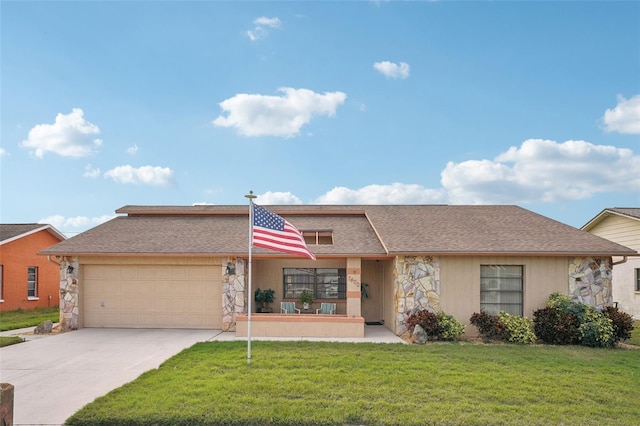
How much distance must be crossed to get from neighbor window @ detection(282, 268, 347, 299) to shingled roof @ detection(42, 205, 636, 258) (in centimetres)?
161

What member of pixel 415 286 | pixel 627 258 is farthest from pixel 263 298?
pixel 627 258

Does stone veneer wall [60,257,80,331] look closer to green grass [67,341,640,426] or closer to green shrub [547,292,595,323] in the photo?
green grass [67,341,640,426]

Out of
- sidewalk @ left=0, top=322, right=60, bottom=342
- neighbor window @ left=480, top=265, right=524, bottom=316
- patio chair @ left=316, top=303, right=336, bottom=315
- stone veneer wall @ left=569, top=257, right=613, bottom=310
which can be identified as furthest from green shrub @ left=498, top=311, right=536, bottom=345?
sidewalk @ left=0, top=322, right=60, bottom=342

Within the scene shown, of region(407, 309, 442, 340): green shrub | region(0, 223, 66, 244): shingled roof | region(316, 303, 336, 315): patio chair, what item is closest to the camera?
region(407, 309, 442, 340): green shrub

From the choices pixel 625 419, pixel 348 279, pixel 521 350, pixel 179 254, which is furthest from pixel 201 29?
pixel 625 419

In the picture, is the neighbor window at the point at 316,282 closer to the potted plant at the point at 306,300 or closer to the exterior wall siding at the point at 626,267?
the potted plant at the point at 306,300

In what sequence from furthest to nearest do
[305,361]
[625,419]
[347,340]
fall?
[347,340], [305,361], [625,419]

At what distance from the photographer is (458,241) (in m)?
13.4

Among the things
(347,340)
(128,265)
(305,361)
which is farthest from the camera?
(128,265)

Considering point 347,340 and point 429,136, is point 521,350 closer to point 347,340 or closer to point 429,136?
point 347,340

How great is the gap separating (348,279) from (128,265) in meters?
7.48

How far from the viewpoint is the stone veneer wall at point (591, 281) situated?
515 inches

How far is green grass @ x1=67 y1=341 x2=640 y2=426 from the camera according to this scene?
6.27m

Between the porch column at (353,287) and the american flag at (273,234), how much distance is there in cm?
358
